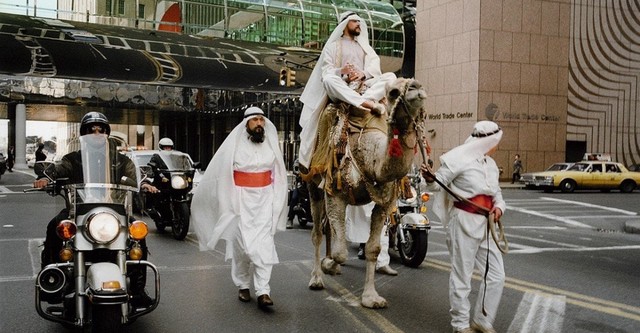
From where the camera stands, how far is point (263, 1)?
1609 inches

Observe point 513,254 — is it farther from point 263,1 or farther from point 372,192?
point 263,1

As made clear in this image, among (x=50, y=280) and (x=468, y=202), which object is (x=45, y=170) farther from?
(x=468, y=202)

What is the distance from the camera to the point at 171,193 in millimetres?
12867

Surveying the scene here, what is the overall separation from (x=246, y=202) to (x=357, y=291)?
5.79 feet

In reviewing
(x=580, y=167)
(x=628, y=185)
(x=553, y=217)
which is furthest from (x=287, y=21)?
(x=553, y=217)

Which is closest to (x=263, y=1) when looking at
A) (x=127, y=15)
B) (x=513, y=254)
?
(x=127, y=15)

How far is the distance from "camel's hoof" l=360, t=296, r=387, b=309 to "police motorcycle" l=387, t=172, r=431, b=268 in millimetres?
2128

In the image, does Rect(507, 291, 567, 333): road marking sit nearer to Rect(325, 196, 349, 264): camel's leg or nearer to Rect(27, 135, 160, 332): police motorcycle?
Rect(325, 196, 349, 264): camel's leg

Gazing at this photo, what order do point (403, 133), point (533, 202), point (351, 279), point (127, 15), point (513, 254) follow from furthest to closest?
1. point (127, 15)
2. point (533, 202)
3. point (513, 254)
4. point (351, 279)
5. point (403, 133)

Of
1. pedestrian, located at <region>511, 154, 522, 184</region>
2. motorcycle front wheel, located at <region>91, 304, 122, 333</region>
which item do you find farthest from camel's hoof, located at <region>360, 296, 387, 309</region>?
pedestrian, located at <region>511, 154, 522, 184</region>

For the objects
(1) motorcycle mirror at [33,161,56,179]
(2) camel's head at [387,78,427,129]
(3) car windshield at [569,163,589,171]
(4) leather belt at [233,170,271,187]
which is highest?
(2) camel's head at [387,78,427,129]

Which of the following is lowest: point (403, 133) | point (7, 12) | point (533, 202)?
point (533, 202)

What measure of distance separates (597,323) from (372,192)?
2529 millimetres

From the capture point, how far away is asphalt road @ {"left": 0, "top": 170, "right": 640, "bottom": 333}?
635 centimetres
